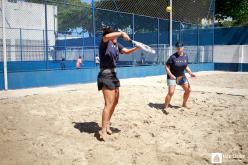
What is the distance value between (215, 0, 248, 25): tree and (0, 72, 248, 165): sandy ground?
79.6ft

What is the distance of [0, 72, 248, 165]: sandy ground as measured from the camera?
14.3 ft

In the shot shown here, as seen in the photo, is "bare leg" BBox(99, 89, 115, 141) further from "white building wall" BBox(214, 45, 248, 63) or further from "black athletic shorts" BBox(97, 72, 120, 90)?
"white building wall" BBox(214, 45, 248, 63)

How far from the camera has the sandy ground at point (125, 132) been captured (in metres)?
4.34

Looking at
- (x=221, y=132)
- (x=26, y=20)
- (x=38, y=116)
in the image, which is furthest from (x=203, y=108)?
(x=26, y=20)

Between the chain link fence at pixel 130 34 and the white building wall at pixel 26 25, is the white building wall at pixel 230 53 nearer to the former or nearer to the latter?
the chain link fence at pixel 130 34

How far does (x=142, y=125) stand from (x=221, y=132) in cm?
149

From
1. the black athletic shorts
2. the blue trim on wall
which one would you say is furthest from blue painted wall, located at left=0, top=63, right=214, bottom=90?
the blue trim on wall

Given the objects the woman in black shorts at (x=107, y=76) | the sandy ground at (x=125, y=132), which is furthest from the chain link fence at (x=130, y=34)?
the woman in black shorts at (x=107, y=76)

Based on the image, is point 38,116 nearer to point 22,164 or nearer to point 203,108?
point 22,164

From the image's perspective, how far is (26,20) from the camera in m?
26.6

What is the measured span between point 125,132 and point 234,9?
29054mm

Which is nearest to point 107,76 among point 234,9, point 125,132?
point 125,132

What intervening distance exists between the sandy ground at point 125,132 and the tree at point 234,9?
2427 cm

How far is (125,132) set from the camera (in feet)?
18.4
